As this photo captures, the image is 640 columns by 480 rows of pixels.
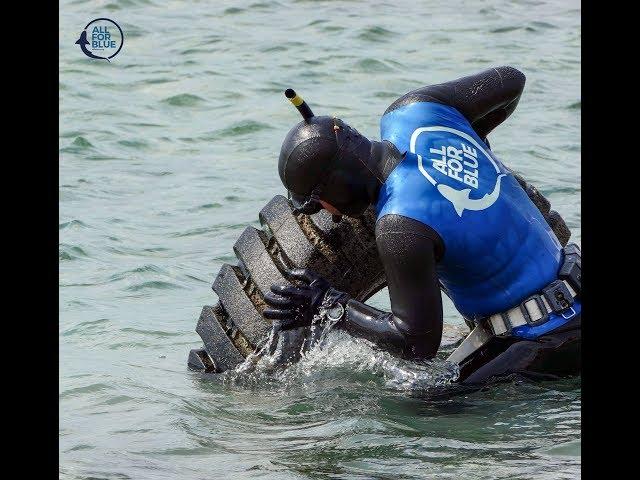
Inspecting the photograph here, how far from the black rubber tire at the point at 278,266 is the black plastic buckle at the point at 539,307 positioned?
0.74 meters

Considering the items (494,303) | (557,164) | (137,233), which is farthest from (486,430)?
(557,164)

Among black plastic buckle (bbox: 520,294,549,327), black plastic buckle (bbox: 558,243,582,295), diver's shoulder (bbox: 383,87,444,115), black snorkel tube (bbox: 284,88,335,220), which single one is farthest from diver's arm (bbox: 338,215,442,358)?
diver's shoulder (bbox: 383,87,444,115)

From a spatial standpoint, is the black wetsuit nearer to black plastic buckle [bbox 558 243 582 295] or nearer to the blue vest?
the blue vest

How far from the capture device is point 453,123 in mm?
5875

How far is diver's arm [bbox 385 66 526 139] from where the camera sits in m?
6.03

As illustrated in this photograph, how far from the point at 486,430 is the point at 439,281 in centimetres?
71

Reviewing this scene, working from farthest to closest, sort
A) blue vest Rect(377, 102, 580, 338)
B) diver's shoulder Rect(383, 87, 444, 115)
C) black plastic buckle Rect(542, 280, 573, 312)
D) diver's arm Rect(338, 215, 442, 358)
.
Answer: diver's shoulder Rect(383, 87, 444, 115)
black plastic buckle Rect(542, 280, 573, 312)
blue vest Rect(377, 102, 580, 338)
diver's arm Rect(338, 215, 442, 358)

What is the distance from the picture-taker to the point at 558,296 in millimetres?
5715

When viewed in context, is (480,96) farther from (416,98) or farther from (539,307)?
(539,307)

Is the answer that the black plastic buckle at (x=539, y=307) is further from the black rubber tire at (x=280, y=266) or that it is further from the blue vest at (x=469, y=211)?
the black rubber tire at (x=280, y=266)

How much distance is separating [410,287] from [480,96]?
4.09 feet

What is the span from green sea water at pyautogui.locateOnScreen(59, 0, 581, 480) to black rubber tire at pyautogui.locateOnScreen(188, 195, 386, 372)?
7.9 inches

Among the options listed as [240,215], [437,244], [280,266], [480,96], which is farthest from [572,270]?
[240,215]

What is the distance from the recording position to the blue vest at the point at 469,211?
550cm
